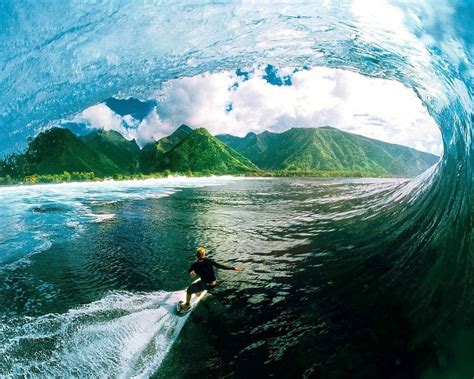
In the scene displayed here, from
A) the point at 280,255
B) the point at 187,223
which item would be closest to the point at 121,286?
the point at 280,255

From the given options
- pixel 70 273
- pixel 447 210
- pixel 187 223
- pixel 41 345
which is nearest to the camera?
pixel 41 345

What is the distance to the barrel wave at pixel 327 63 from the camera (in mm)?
6836

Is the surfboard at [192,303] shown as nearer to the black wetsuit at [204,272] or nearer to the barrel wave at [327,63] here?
the black wetsuit at [204,272]

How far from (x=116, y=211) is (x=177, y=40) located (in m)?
25.5

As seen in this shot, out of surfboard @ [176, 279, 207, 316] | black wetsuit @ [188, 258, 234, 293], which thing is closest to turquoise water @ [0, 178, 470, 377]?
surfboard @ [176, 279, 207, 316]

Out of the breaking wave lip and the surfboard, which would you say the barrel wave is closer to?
the breaking wave lip

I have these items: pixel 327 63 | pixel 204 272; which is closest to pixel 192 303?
pixel 204 272

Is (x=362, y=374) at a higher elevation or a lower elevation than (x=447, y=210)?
lower

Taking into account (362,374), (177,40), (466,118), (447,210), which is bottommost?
(362,374)

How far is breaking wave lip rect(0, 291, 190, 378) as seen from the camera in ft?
22.9

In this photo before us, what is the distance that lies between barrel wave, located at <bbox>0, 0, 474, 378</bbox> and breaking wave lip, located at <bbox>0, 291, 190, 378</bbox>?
0.11 metres

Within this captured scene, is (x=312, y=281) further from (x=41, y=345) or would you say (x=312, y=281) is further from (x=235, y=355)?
(x=41, y=345)

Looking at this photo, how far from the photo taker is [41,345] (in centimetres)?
774

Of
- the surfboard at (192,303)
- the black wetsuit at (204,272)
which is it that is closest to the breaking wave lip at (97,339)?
the surfboard at (192,303)
